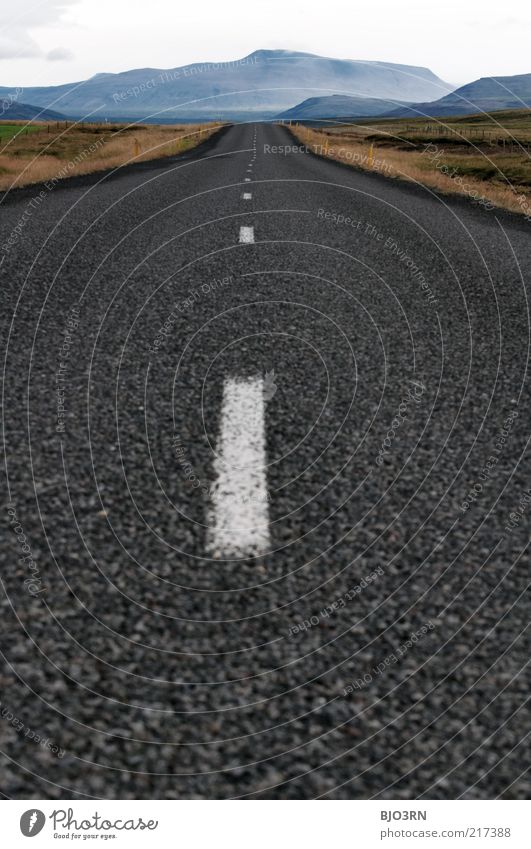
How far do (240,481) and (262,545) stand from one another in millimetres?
557

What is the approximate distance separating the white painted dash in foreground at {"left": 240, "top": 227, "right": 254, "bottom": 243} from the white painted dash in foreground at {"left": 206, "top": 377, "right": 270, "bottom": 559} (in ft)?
17.9

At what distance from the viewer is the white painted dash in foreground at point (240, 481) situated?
311 cm

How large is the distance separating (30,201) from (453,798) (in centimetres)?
1367

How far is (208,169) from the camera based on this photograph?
2211 cm

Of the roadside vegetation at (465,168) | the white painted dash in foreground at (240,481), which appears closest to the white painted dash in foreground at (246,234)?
the roadside vegetation at (465,168)

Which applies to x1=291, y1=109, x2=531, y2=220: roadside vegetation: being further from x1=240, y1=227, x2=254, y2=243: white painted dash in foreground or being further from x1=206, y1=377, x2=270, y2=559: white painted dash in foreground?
x1=206, y1=377, x2=270, y2=559: white painted dash in foreground

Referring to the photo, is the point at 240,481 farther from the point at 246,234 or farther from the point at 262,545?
the point at 246,234

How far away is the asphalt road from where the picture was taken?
2.19 metres

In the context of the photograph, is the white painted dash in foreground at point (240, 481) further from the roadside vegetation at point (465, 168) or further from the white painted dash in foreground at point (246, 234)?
the roadside vegetation at point (465, 168)

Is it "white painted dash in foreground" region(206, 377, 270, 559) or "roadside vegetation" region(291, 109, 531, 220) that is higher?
"roadside vegetation" region(291, 109, 531, 220)

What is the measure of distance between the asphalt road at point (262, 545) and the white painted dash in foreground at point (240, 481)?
14mm

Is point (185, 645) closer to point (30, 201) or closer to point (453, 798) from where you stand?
point (453, 798)

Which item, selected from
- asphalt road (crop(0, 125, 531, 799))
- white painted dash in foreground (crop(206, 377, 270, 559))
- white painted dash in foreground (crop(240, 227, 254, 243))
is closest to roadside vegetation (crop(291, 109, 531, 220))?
white painted dash in foreground (crop(240, 227, 254, 243))

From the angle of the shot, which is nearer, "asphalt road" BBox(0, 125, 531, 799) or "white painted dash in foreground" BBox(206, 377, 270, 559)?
"asphalt road" BBox(0, 125, 531, 799)
